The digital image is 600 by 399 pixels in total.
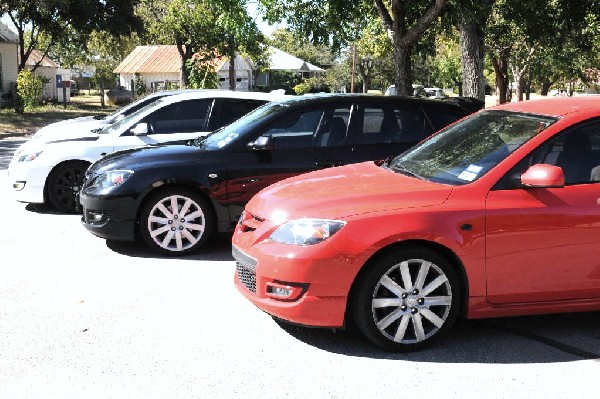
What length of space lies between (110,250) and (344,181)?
10.5ft

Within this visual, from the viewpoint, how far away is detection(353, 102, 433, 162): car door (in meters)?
7.05

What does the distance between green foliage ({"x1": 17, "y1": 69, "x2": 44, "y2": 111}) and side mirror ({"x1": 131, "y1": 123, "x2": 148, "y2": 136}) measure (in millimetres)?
19988

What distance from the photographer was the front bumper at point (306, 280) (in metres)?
4.12

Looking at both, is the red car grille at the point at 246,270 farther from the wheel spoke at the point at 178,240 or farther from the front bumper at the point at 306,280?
the wheel spoke at the point at 178,240

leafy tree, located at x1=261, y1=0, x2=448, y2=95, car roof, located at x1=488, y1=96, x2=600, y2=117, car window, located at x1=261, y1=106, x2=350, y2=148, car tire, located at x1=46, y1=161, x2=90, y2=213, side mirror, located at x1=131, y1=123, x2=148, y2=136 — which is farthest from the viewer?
leafy tree, located at x1=261, y1=0, x2=448, y2=95

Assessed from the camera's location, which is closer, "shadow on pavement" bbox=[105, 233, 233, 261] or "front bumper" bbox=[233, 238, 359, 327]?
"front bumper" bbox=[233, 238, 359, 327]

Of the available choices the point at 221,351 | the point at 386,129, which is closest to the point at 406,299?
the point at 221,351

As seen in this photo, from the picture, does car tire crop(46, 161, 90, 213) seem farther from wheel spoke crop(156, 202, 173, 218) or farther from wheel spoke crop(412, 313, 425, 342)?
wheel spoke crop(412, 313, 425, 342)

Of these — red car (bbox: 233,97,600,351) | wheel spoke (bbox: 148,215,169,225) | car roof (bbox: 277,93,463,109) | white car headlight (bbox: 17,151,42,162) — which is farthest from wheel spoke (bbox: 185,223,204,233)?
white car headlight (bbox: 17,151,42,162)

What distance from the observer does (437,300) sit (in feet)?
14.0

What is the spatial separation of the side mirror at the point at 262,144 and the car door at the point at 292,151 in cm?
1

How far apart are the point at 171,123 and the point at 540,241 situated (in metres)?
5.55

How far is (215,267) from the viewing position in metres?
6.33

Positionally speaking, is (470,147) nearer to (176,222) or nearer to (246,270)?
(246,270)
